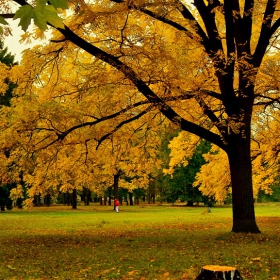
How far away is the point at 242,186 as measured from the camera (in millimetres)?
13625

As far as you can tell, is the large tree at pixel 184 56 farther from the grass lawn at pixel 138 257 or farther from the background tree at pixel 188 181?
the background tree at pixel 188 181

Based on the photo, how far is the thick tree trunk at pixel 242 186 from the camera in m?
13.6

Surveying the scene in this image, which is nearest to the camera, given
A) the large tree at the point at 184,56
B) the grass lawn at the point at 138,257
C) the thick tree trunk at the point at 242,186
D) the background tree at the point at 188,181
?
the grass lawn at the point at 138,257

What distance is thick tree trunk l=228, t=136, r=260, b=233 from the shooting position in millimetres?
13594

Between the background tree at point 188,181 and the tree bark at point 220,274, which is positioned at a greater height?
the background tree at point 188,181

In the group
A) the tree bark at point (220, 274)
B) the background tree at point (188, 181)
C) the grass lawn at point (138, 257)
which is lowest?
the grass lawn at point (138, 257)

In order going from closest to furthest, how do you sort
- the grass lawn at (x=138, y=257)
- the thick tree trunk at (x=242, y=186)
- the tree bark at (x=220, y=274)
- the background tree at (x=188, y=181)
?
the tree bark at (x=220, y=274), the grass lawn at (x=138, y=257), the thick tree trunk at (x=242, y=186), the background tree at (x=188, y=181)

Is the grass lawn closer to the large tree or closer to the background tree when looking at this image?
the large tree

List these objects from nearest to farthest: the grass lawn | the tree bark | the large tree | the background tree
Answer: the tree bark < the grass lawn < the large tree < the background tree

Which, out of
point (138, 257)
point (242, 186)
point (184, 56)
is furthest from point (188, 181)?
point (138, 257)

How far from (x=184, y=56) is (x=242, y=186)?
4566 millimetres

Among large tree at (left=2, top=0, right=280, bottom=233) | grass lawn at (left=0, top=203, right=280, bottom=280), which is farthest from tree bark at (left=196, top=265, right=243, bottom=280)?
large tree at (left=2, top=0, right=280, bottom=233)

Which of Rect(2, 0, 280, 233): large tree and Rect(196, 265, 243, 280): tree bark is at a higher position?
Rect(2, 0, 280, 233): large tree

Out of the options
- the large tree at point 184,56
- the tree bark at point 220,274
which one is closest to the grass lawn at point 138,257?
the large tree at point 184,56
